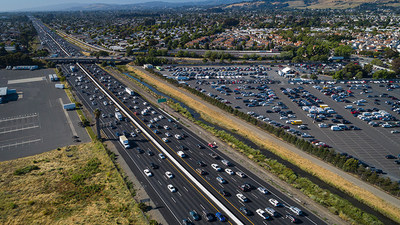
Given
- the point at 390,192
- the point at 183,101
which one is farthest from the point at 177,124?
the point at 390,192

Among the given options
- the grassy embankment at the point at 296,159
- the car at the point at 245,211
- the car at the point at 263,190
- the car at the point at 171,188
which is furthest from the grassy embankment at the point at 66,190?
the grassy embankment at the point at 296,159

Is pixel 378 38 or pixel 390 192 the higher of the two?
pixel 378 38

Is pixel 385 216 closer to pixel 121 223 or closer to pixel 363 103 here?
pixel 121 223

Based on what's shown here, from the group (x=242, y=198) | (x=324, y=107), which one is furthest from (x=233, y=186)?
(x=324, y=107)

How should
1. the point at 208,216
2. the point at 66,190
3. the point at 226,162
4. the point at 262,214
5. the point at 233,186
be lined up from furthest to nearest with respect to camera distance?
the point at 226,162 → the point at 233,186 → the point at 66,190 → the point at 262,214 → the point at 208,216

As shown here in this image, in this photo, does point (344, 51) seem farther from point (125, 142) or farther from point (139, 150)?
point (125, 142)

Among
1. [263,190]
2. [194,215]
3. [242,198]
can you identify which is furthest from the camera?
[263,190]

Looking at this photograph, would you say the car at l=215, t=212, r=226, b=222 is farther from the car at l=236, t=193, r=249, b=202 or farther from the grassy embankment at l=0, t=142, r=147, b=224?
the grassy embankment at l=0, t=142, r=147, b=224
